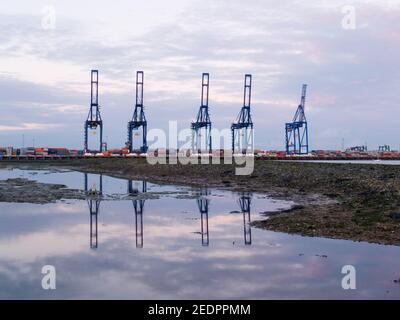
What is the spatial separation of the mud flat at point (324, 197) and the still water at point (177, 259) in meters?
1.24

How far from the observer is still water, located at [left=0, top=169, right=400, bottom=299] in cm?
982

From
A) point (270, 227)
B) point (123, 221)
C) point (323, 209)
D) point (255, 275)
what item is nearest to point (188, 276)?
point (255, 275)

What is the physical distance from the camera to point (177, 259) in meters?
12.7

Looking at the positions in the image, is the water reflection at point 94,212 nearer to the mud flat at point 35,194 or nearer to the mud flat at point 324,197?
the mud flat at point 35,194

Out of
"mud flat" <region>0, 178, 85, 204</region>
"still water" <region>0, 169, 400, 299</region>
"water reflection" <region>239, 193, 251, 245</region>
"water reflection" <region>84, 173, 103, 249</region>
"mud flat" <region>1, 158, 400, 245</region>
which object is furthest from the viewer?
"mud flat" <region>0, 178, 85, 204</region>

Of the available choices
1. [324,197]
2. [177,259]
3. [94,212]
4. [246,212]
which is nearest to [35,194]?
[94,212]

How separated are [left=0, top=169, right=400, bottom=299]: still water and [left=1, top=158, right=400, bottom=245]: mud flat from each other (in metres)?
1.24

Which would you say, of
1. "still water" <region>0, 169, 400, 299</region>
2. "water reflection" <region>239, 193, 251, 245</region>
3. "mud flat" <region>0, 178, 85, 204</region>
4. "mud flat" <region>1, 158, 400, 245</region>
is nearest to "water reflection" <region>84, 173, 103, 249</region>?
"still water" <region>0, 169, 400, 299</region>

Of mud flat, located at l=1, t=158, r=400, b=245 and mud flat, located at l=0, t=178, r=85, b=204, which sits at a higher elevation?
mud flat, located at l=1, t=158, r=400, b=245

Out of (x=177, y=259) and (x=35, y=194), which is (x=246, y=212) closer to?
(x=177, y=259)

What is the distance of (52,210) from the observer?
22688mm

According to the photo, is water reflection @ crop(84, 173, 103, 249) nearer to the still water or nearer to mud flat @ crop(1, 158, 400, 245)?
the still water
